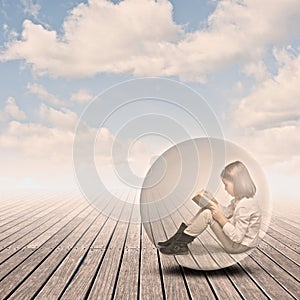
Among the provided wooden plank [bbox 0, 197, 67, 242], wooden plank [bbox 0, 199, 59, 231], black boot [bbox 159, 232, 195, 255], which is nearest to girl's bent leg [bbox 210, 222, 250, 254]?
black boot [bbox 159, 232, 195, 255]

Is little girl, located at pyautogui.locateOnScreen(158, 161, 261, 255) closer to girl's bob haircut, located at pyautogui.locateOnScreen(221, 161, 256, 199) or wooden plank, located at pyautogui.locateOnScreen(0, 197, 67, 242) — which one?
girl's bob haircut, located at pyautogui.locateOnScreen(221, 161, 256, 199)

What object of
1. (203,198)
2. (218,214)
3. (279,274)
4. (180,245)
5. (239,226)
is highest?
(203,198)

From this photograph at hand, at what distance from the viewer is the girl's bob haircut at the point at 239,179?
12.3 ft

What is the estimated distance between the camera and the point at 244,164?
3912 mm

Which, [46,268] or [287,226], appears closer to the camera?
[46,268]

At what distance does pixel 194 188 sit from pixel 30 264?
2.34m

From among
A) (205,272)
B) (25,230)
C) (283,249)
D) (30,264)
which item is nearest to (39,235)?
(25,230)

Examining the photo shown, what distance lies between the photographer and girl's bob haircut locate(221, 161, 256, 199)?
376 cm

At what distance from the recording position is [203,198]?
3.77 metres

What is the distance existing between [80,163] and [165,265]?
2.50 m

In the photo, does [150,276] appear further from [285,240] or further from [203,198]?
[285,240]

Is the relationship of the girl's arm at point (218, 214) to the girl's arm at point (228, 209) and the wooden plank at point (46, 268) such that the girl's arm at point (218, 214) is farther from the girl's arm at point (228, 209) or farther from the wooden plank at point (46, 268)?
the wooden plank at point (46, 268)

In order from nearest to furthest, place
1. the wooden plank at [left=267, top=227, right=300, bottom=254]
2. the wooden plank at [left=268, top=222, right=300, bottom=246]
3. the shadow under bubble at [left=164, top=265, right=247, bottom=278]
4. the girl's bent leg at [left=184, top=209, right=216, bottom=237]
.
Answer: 1. the girl's bent leg at [left=184, top=209, right=216, bottom=237]
2. the shadow under bubble at [left=164, top=265, right=247, bottom=278]
3. the wooden plank at [left=267, top=227, right=300, bottom=254]
4. the wooden plank at [left=268, top=222, right=300, bottom=246]

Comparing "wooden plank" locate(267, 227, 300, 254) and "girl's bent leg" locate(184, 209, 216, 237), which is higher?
"girl's bent leg" locate(184, 209, 216, 237)
